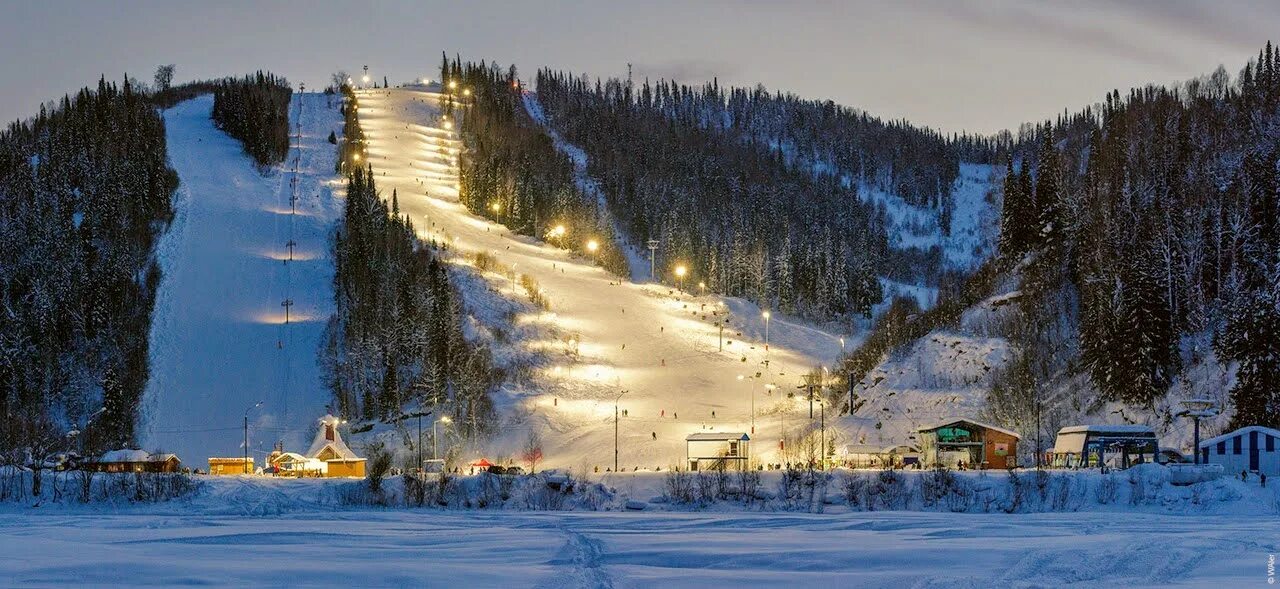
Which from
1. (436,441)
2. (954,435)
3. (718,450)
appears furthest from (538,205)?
(954,435)

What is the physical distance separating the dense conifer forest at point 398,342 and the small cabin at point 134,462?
22356mm

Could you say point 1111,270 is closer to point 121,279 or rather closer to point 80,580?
point 80,580

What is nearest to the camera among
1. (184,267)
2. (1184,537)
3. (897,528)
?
(1184,537)

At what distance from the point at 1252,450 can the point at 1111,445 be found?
7.25 m

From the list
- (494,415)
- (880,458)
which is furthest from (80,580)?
(494,415)

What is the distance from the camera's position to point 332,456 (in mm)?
79312

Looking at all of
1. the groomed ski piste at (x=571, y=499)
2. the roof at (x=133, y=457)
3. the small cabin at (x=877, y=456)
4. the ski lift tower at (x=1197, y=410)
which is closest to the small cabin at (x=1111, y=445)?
the ski lift tower at (x=1197, y=410)

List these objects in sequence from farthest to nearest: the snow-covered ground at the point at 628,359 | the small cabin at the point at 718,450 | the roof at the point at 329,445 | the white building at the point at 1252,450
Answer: the snow-covered ground at the point at 628,359 < the roof at the point at 329,445 < the small cabin at the point at 718,450 < the white building at the point at 1252,450

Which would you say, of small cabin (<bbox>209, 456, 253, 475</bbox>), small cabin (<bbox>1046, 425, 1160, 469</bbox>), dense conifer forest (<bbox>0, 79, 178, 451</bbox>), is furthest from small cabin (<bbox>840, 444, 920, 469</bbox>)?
dense conifer forest (<bbox>0, 79, 178, 451</bbox>)

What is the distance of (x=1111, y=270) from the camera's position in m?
85.2

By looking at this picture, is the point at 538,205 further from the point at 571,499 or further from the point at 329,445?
the point at 571,499

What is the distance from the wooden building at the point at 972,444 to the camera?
72062mm

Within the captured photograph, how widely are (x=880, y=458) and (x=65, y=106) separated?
131 metres

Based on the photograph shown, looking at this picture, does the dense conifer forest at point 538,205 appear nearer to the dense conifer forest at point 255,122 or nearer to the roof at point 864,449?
the dense conifer forest at point 255,122
